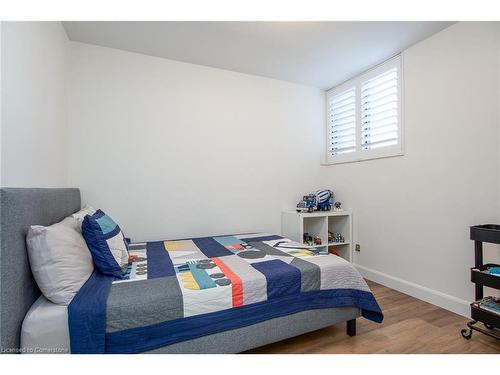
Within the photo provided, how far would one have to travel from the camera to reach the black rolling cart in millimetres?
1529

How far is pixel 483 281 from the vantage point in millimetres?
1594

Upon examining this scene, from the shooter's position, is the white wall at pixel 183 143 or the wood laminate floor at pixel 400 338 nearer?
the wood laminate floor at pixel 400 338

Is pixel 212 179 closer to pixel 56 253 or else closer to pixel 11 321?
pixel 56 253

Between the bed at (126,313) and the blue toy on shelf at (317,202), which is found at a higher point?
the blue toy on shelf at (317,202)

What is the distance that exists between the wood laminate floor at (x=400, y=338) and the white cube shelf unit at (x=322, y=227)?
966 mm

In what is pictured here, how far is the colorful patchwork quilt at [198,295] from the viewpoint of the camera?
1.13 m

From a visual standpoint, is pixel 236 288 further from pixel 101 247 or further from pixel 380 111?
pixel 380 111

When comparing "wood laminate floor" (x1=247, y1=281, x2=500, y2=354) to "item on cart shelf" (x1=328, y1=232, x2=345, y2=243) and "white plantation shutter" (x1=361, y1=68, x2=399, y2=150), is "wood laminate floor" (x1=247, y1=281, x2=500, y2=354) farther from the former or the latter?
"white plantation shutter" (x1=361, y1=68, x2=399, y2=150)

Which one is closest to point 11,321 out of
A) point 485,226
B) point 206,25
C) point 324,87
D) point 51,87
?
point 51,87

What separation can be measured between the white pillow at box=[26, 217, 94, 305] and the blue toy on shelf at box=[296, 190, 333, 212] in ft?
7.48

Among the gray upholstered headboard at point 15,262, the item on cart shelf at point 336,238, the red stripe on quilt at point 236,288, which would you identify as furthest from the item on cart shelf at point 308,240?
the gray upholstered headboard at point 15,262

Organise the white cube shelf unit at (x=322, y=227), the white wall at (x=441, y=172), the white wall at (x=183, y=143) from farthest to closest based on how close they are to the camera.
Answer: the white cube shelf unit at (x=322, y=227) → the white wall at (x=183, y=143) → the white wall at (x=441, y=172)

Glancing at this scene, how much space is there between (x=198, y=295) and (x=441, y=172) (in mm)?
2174

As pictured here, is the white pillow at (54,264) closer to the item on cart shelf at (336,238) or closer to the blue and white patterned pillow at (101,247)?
the blue and white patterned pillow at (101,247)
